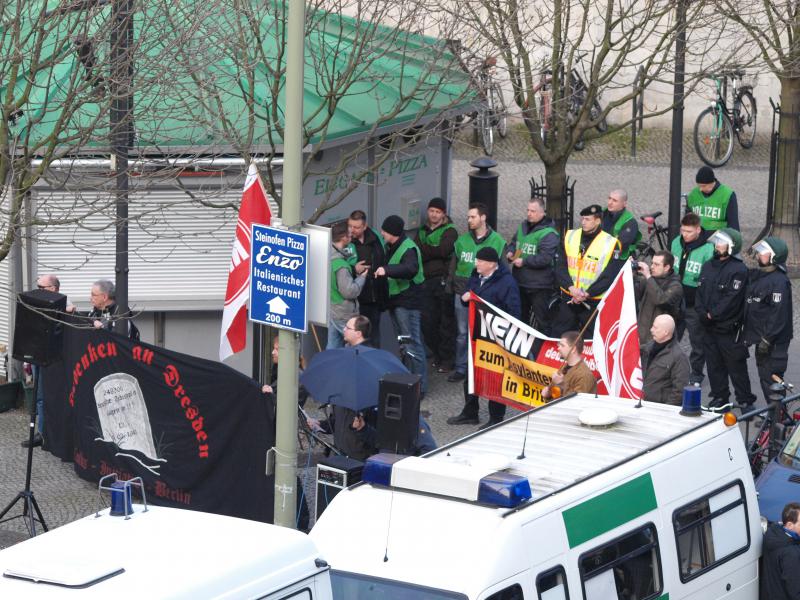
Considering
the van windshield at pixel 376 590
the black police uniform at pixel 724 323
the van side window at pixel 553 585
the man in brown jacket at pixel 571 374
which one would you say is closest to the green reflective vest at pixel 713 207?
the black police uniform at pixel 724 323

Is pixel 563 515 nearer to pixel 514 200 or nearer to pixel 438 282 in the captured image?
pixel 438 282

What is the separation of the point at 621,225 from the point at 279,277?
774 centimetres

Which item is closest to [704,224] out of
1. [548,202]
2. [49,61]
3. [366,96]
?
[548,202]

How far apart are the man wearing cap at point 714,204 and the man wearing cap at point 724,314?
2385mm

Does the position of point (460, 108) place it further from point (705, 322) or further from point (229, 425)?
point (229, 425)

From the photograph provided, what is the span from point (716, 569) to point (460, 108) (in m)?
10.1

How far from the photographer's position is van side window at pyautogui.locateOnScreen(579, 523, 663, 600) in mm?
8383

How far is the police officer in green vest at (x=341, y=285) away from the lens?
15.7 meters

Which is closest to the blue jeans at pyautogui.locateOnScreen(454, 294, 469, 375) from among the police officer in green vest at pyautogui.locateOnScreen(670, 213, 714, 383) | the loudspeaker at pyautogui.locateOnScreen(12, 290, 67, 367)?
the police officer in green vest at pyautogui.locateOnScreen(670, 213, 714, 383)

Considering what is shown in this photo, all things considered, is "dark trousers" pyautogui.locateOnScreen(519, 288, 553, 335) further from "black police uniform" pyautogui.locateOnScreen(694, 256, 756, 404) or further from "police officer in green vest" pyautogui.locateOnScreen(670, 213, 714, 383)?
"black police uniform" pyautogui.locateOnScreen(694, 256, 756, 404)

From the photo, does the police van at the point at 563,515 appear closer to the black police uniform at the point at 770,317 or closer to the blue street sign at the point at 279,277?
the blue street sign at the point at 279,277

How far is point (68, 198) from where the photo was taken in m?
15.7

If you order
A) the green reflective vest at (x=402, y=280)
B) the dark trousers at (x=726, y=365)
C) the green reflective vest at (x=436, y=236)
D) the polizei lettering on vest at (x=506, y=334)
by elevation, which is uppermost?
the green reflective vest at (x=436, y=236)

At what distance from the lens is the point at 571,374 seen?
40.3ft
